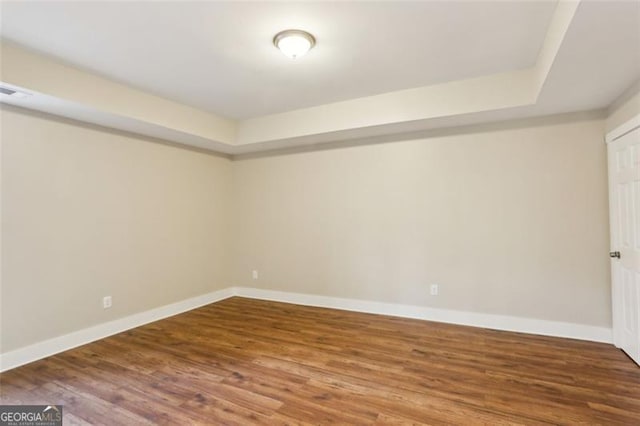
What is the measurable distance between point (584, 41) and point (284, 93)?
8.62ft

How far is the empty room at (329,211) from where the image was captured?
2174mm

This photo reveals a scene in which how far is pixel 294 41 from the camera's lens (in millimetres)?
2367

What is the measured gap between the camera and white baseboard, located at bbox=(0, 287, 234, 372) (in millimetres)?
2791

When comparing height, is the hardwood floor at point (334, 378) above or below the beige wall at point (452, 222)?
below

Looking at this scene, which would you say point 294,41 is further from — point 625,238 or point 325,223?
point 625,238

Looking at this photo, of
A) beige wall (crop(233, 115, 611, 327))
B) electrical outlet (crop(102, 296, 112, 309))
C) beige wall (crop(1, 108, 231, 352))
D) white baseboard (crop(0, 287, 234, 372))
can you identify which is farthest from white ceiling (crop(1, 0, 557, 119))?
white baseboard (crop(0, 287, 234, 372))

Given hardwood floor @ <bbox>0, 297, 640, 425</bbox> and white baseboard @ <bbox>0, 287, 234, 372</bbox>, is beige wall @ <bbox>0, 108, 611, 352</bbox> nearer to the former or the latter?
white baseboard @ <bbox>0, 287, 234, 372</bbox>

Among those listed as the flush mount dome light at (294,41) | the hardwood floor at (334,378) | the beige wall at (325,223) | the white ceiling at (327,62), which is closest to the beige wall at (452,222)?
the beige wall at (325,223)

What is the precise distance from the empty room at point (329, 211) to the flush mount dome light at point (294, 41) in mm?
28

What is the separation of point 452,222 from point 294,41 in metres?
2.71

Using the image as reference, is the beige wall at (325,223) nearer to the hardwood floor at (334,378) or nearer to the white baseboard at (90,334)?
the white baseboard at (90,334)

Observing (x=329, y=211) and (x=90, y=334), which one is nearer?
(x=90, y=334)

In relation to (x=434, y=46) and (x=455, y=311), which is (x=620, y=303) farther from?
(x=434, y=46)

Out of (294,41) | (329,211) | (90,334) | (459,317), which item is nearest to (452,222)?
(459,317)
